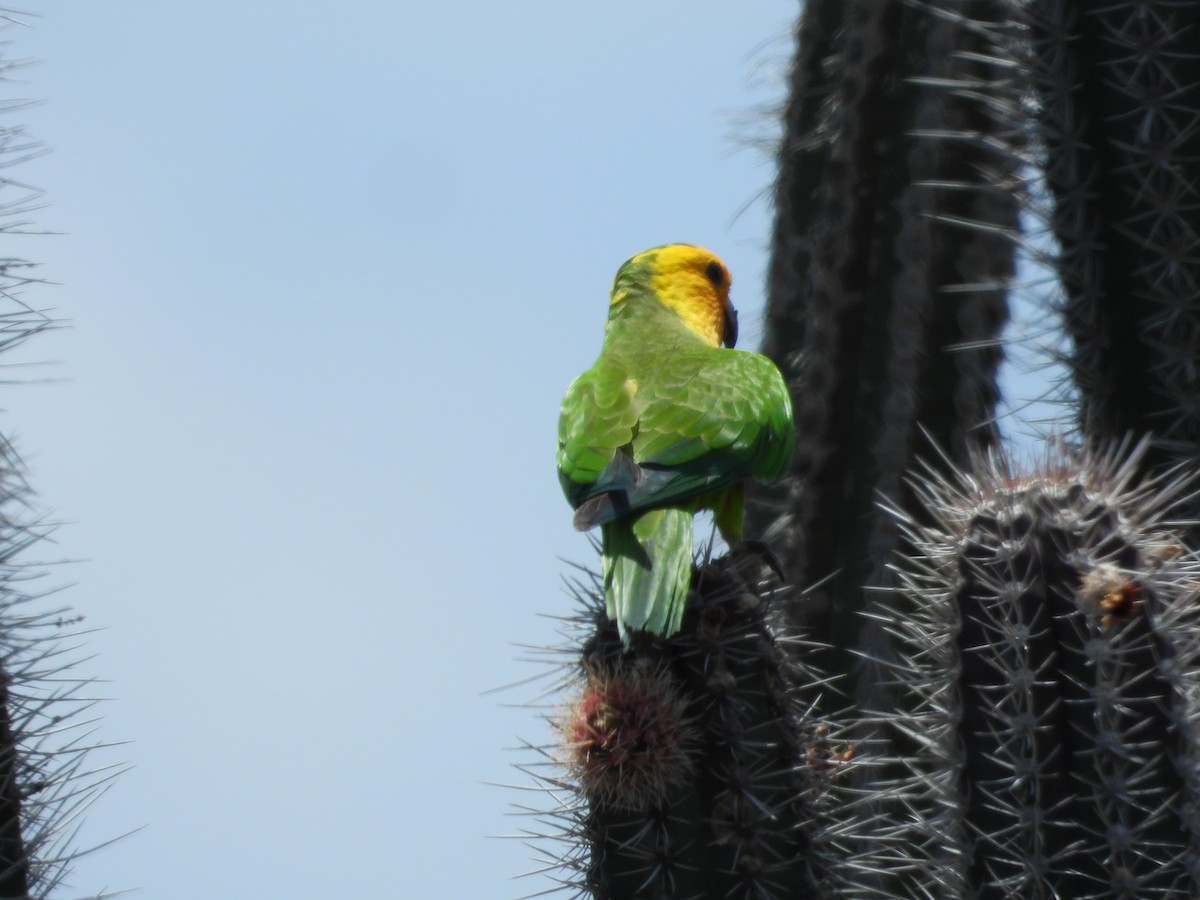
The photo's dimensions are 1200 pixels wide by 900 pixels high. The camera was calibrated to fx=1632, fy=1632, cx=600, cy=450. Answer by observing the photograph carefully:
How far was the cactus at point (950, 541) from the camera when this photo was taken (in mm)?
2902

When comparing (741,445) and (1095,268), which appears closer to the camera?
(1095,268)

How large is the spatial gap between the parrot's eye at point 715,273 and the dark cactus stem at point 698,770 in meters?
2.68

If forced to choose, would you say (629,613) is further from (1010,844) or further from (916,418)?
(916,418)

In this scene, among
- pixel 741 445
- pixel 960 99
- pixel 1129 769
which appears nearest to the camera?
pixel 1129 769

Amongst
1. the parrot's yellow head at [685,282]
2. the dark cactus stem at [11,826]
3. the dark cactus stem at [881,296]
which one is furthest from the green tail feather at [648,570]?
the parrot's yellow head at [685,282]

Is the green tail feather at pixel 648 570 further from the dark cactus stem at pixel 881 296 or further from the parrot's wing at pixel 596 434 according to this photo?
the dark cactus stem at pixel 881 296

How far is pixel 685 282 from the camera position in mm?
5773

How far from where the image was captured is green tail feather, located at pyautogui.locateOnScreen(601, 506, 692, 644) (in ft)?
11.0

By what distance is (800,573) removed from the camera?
486 cm

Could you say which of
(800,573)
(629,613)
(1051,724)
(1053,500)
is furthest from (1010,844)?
(800,573)

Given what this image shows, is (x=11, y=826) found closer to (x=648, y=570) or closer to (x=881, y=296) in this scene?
(x=648, y=570)

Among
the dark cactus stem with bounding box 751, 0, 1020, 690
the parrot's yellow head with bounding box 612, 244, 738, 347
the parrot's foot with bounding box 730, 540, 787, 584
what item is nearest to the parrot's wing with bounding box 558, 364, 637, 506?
the parrot's foot with bounding box 730, 540, 787, 584

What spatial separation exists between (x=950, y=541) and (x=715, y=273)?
9.27 feet

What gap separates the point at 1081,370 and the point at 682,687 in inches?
51.4
